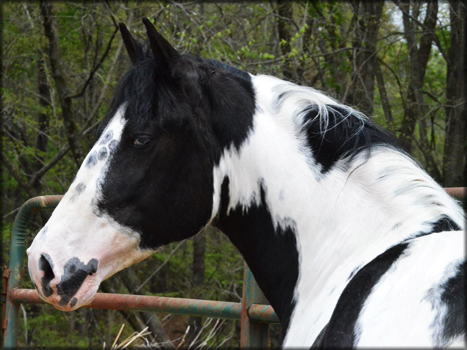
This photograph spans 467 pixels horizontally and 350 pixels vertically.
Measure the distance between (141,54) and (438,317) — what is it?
1.53 m

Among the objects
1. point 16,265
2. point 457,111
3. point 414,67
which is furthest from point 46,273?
point 414,67

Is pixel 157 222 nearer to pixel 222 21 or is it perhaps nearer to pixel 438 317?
pixel 438 317

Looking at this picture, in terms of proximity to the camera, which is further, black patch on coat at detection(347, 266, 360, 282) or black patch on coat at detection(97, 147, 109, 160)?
black patch on coat at detection(97, 147, 109, 160)

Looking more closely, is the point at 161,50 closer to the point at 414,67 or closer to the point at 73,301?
the point at 73,301

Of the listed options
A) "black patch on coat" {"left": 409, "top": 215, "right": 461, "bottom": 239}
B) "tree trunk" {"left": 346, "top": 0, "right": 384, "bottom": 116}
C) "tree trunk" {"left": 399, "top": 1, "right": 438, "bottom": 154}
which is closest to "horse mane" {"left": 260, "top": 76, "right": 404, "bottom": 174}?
"black patch on coat" {"left": 409, "top": 215, "right": 461, "bottom": 239}

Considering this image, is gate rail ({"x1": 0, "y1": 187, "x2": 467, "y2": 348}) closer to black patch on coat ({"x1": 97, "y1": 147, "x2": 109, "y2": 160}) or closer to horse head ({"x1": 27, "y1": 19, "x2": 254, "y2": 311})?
horse head ({"x1": 27, "y1": 19, "x2": 254, "y2": 311})

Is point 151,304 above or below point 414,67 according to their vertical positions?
below

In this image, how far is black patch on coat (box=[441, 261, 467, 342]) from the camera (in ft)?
4.56

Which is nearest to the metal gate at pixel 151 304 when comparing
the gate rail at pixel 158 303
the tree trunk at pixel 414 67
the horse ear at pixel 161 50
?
the gate rail at pixel 158 303

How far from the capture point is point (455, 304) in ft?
4.78

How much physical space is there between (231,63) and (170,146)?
4982 millimetres

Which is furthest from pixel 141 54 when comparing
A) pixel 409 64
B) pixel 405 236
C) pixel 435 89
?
pixel 435 89

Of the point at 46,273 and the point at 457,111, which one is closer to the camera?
the point at 46,273

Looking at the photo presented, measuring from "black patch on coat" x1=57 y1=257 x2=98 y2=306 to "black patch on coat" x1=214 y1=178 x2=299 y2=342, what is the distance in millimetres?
555
